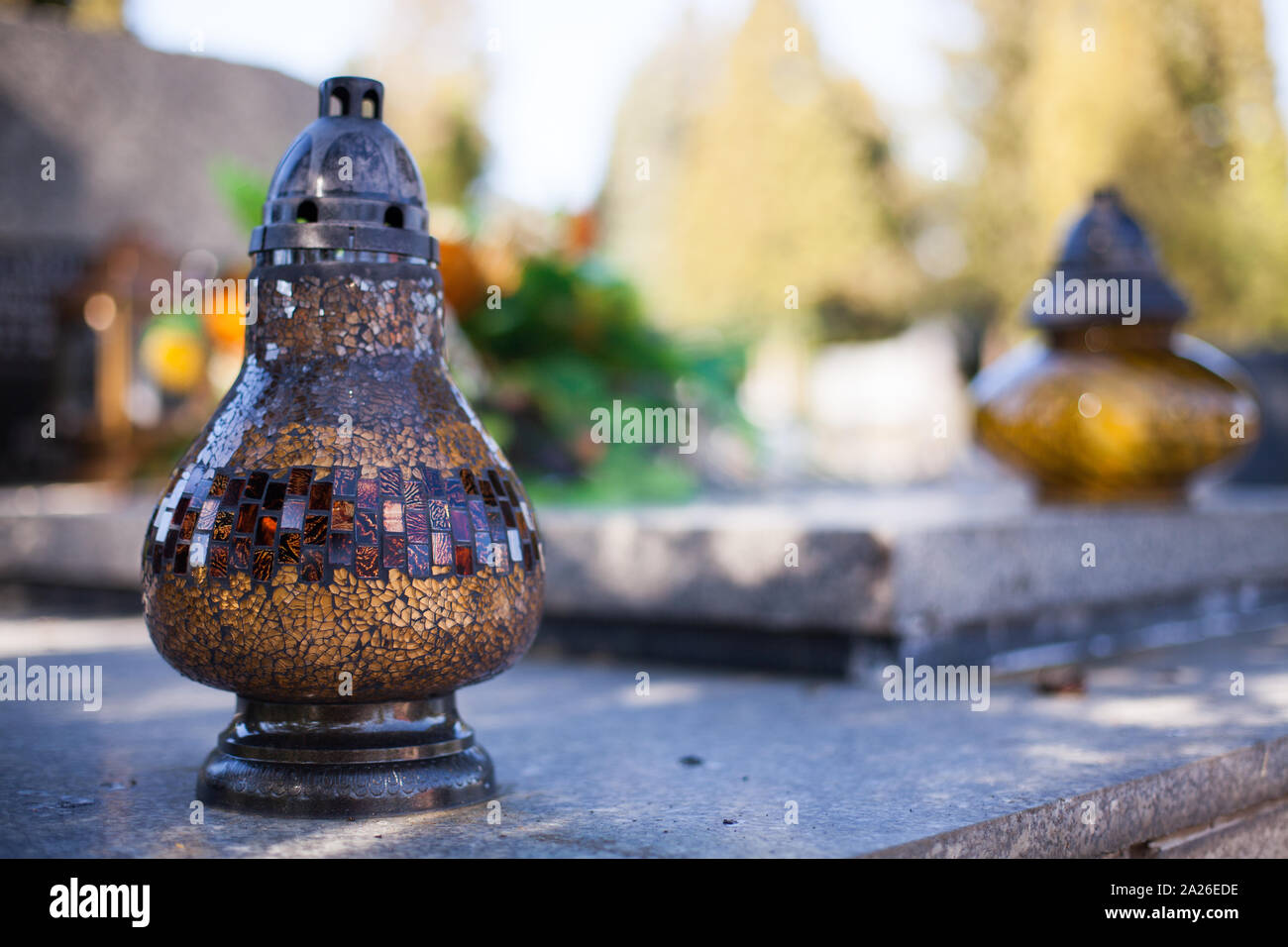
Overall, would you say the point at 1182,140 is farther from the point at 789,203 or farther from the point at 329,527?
the point at 329,527

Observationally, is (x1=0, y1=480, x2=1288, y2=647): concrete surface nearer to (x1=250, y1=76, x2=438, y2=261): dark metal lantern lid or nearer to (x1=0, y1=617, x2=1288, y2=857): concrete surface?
(x1=0, y1=617, x2=1288, y2=857): concrete surface

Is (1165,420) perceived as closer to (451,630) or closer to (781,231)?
(451,630)

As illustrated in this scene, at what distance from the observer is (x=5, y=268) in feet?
37.8

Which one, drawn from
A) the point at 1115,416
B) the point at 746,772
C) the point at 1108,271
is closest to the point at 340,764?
the point at 746,772

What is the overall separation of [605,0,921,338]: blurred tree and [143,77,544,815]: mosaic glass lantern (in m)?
29.7

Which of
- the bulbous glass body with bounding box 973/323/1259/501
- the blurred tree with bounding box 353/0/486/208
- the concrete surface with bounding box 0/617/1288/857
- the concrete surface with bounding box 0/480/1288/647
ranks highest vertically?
the blurred tree with bounding box 353/0/486/208

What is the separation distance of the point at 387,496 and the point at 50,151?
40.4 ft

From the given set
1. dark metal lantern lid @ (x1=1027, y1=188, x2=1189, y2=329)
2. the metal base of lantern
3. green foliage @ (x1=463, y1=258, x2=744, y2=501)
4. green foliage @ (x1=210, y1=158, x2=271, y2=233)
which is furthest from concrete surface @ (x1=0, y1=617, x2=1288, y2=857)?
green foliage @ (x1=210, y1=158, x2=271, y2=233)

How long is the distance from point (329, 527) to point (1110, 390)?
12.0ft

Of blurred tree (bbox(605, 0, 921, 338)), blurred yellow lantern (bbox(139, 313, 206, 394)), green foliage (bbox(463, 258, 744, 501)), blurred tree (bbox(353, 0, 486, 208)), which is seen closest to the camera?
green foliage (bbox(463, 258, 744, 501))

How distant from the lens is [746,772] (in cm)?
263

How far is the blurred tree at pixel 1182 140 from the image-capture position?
23859 mm

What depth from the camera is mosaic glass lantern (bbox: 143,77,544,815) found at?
2.12m
